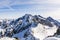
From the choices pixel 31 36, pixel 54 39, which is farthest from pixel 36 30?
pixel 54 39

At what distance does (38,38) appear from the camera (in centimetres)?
16562

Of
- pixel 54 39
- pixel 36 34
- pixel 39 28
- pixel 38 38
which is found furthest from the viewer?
pixel 39 28

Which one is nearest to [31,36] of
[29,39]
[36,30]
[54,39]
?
[29,39]

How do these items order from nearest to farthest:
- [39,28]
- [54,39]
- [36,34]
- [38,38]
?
[54,39]
[38,38]
[36,34]
[39,28]

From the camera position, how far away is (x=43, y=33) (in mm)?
189625

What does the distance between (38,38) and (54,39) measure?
261ft

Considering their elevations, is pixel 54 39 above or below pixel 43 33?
above

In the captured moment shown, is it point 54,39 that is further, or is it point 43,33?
point 43,33

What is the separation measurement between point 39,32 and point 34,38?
79.0 feet

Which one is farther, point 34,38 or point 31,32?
point 31,32

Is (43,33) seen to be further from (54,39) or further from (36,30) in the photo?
(54,39)

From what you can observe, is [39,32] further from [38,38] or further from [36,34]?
[38,38]

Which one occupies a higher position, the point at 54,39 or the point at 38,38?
the point at 54,39

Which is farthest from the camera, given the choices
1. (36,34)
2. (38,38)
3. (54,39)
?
(36,34)
